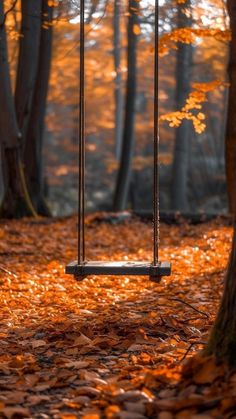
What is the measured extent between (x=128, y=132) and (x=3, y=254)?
8.53m

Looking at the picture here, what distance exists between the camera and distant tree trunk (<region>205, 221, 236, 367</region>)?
4.30 meters

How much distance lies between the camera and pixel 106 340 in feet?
18.1

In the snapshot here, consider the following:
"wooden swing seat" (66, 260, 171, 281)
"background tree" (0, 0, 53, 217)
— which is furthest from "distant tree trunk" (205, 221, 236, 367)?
"background tree" (0, 0, 53, 217)

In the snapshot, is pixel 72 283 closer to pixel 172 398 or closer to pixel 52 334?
pixel 52 334

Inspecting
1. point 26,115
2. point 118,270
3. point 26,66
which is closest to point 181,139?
point 26,115

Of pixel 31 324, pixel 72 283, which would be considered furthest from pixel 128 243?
pixel 31 324

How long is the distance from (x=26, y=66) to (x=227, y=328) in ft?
37.5

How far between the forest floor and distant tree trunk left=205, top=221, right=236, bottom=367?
0.12 meters

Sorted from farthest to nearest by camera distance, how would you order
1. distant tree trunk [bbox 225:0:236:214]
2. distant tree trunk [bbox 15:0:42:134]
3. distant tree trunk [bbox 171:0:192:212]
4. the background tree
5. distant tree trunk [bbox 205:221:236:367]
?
distant tree trunk [bbox 171:0:192:212], distant tree trunk [bbox 15:0:42:134], the background tree, distant tree trunk [bbox 225:0:236:214], distant tree trunk [bbox 205:221:236:367]

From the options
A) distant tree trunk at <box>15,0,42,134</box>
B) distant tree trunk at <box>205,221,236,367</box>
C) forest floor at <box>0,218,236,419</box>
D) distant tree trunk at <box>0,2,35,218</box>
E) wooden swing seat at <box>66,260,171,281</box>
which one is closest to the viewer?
forest floor at <box>0,218,236,419</box>

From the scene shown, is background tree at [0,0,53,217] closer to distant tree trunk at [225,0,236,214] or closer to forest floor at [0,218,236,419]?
forest floor at [0,218,236,419]

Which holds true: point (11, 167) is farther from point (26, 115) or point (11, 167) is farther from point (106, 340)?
point (106, 340)

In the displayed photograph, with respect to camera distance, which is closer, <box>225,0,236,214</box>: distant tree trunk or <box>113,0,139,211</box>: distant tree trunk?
<box>225,0,236,214</box>: distant tree trunk

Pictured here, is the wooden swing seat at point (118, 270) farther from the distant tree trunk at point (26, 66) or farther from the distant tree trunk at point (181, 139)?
the distant tree trunk at point (181, 139)
